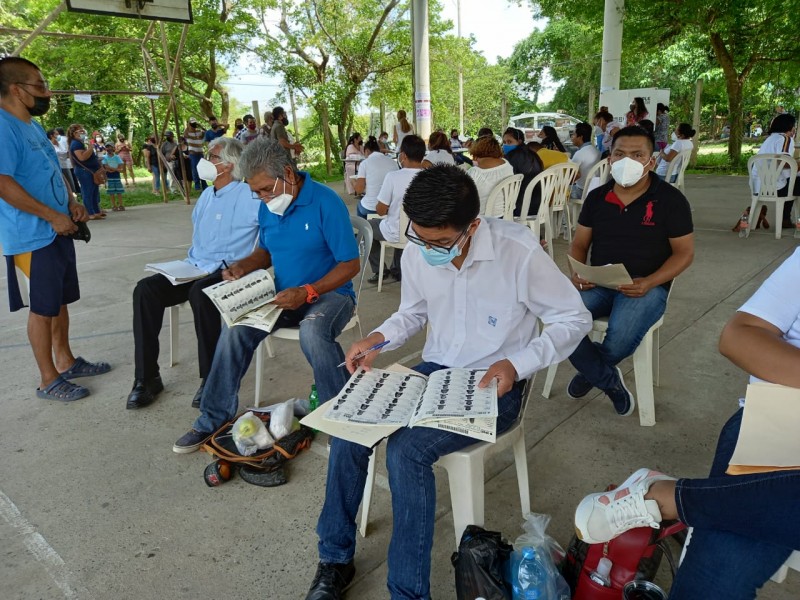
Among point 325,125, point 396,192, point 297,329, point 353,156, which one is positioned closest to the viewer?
point 297,329

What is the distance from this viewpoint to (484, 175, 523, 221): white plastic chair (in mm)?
4863

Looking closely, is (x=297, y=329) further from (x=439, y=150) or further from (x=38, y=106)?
(x=439, y=150)

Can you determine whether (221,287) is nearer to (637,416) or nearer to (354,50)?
(637,416)

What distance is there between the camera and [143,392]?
314 centimetres

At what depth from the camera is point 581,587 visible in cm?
162

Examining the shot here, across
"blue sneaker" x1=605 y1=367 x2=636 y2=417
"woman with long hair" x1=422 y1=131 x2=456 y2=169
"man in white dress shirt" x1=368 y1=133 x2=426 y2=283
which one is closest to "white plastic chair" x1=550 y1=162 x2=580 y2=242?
"man in white dress shirt" x1=368 y1=133 x2=426 y2=283

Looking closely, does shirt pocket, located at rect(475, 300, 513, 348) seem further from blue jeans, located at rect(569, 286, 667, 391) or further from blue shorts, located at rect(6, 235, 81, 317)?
blue shorts, located at rect(6, 235, 81, 317)

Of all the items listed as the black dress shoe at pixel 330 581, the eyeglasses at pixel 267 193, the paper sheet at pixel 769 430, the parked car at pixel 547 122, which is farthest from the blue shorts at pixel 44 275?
the parked car at pixel 547 122

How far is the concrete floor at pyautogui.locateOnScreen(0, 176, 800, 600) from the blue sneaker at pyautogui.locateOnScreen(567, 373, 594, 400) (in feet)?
0.15

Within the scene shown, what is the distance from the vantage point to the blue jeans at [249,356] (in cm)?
251

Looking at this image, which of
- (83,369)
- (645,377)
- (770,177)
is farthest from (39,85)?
(770,177)

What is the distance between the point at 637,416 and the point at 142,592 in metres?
2.25

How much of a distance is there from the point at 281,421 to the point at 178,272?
1.17 meters

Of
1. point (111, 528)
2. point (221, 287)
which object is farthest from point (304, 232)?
point (111, 528)
